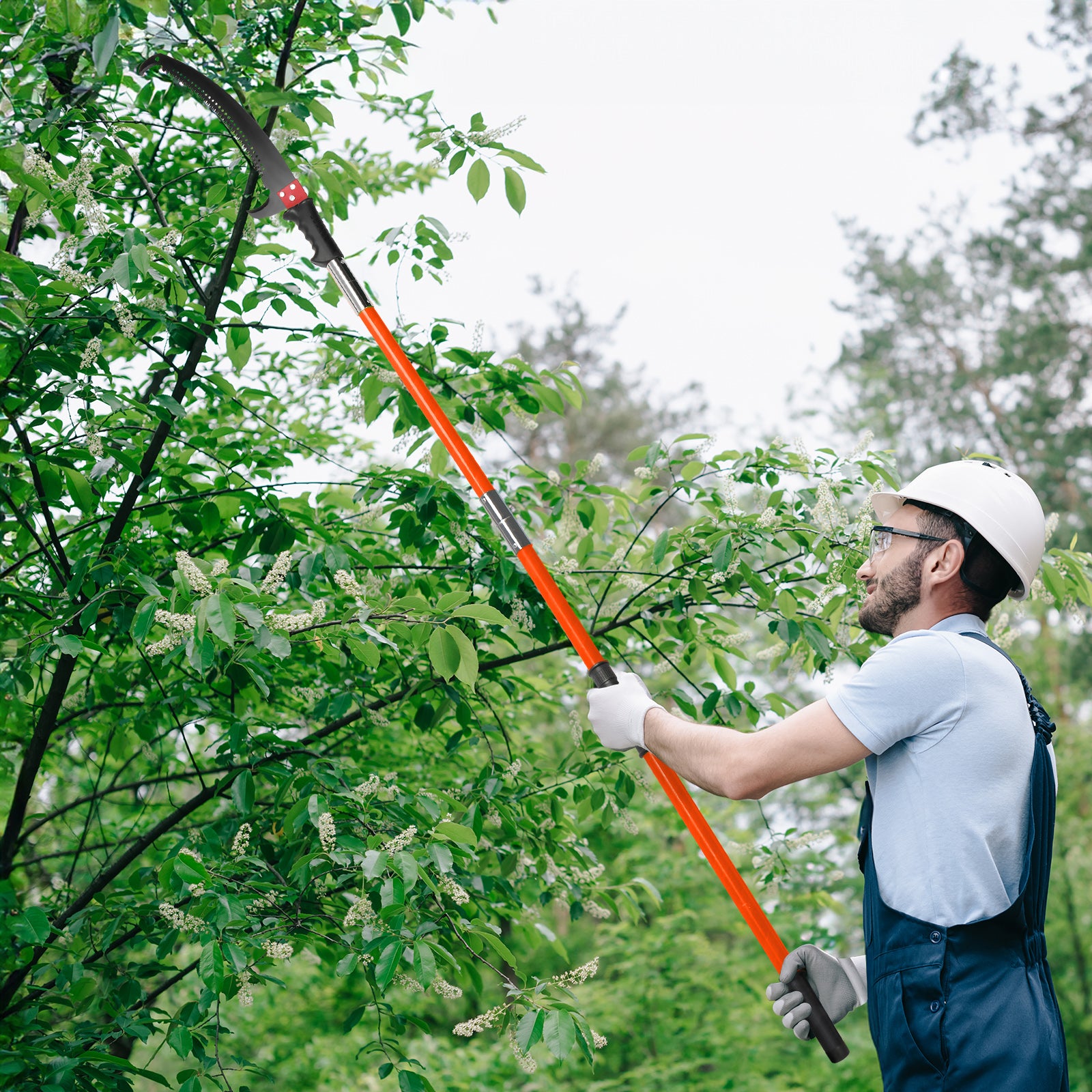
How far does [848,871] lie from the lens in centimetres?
1423

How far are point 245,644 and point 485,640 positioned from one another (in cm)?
97

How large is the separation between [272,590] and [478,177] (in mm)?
1163

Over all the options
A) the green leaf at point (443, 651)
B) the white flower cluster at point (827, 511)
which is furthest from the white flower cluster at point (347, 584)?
the white flower cluster at point (827, 511)

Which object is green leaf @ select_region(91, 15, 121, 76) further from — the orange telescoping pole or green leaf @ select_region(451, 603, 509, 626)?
green leaf @ select_region(451, 603, 509, 626)

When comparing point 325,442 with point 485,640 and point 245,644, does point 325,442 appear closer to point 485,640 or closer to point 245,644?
point 485,640

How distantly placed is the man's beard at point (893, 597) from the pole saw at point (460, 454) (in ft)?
1.83

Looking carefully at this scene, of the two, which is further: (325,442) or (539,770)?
(325,442)

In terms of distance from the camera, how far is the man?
5.98 feet

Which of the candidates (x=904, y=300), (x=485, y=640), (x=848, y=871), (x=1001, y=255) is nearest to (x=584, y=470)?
(x=485, y=640)

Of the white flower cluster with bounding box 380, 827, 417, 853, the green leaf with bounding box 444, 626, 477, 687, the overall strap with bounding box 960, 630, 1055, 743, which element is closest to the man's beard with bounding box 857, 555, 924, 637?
the overall strap with bounding box 960, 630, 1055, 743

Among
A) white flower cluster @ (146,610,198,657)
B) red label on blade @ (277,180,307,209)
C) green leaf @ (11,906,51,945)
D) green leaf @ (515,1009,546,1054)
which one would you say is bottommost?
green leaf @ (515,1009,546,1054)

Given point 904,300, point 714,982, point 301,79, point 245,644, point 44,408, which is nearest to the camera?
point 245,644

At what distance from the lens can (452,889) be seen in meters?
2.23

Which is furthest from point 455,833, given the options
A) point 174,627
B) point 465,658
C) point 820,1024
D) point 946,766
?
point 946,766
